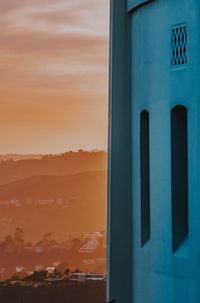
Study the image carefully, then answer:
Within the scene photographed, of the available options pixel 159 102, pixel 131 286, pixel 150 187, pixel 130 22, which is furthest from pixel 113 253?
pixel 130 22

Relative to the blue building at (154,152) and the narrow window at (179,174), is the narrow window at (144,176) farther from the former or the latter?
the narrow window at (179,174)

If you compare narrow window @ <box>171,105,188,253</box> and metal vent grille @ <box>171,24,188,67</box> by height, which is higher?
metal vent grille @ <box>171,24,188,67</box>

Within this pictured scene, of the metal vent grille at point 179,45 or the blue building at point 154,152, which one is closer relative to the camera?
the blue building at point 154,152

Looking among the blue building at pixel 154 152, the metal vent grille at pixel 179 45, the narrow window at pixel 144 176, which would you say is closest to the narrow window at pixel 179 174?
the blue building at pixel 154 152

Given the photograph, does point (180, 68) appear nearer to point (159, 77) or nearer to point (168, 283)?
point (159, 77)

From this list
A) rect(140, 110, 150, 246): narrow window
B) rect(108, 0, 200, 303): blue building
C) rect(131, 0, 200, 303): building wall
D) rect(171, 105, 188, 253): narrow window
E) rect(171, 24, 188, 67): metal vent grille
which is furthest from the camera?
rect(140, 110, 150, 246): narrow window

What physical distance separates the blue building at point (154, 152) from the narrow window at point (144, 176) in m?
0.02

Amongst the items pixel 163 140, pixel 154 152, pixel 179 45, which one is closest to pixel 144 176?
pixel 154 152

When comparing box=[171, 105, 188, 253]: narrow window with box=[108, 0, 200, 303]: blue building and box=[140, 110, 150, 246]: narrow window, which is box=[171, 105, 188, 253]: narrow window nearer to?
box=[108, 0, 200, 303]: blue building

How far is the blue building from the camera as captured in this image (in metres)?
18.4

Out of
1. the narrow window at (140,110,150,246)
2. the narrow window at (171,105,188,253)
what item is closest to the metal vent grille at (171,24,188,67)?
the narrow window at (171,105,188,253)

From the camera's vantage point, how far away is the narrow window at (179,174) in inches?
741

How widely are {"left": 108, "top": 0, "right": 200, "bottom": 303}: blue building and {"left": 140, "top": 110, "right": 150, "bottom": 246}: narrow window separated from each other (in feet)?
0.06

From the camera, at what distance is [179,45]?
18.8 metres
